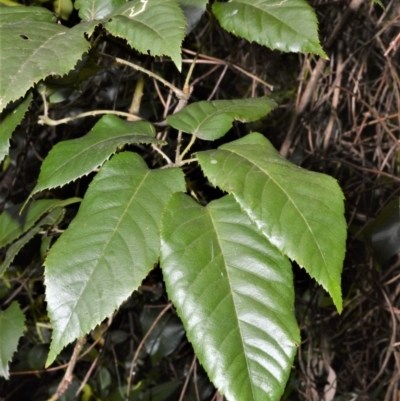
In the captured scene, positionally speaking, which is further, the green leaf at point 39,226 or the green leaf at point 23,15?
the green leaf at point 39,226

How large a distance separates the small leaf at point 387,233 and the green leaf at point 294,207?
0.43 meters

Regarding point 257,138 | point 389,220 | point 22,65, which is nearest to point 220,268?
point 257,138

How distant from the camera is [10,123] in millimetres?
808

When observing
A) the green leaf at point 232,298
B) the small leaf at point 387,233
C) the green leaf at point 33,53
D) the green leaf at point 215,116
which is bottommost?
the small leaf at point 387,233

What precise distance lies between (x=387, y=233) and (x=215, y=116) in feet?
1.44

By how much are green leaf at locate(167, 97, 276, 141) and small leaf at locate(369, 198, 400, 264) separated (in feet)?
1.13

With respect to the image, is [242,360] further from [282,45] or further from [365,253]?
[365,253]

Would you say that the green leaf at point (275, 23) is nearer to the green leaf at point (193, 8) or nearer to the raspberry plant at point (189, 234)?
the green leaf at point (193, 8)

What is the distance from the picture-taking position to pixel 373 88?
1591mm

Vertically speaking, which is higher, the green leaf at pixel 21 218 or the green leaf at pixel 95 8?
the green leaf at pixel 95 8

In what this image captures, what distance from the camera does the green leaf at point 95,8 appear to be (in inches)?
33.7

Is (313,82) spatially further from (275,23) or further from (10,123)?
(10,123)

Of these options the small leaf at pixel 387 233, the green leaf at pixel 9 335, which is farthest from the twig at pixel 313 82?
the green leaf at pixel 9 335

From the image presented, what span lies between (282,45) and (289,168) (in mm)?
221
